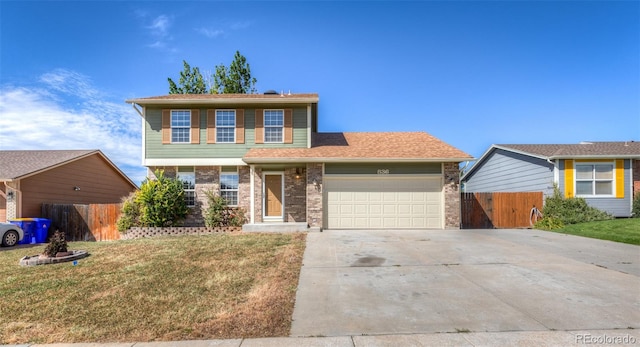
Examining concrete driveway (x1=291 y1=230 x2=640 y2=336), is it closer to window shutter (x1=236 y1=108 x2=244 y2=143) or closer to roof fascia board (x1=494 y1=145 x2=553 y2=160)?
roof fascia board (x1=494 y1=145 x2=553 y2=160)

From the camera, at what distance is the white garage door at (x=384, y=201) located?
507 inches

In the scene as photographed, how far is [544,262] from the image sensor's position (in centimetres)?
693

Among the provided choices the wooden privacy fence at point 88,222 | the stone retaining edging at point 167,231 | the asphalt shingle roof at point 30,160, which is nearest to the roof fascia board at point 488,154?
the stone retaining edging at point 167,231

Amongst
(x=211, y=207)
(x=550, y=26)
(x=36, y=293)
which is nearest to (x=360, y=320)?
(x=36, y=293)

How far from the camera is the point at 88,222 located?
13617mm

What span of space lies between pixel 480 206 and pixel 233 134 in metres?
11.6

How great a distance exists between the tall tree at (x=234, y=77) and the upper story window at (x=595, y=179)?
22.2 m

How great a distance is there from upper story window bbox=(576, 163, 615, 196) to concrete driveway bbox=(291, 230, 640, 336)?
5.82 metres

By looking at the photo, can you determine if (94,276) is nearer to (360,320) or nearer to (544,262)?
(360,320)

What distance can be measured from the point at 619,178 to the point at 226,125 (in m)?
17.6

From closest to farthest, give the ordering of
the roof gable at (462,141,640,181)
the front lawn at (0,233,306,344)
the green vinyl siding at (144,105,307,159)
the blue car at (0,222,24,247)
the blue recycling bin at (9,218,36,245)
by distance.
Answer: the front lawn at (0,233,306,344) < the blue car at (0,222,24,247) < the blue recycling bin at (9,218,36,245) < the roof gable at (462,141,640,181) < the green vinyl siding at (144,105,307,159)

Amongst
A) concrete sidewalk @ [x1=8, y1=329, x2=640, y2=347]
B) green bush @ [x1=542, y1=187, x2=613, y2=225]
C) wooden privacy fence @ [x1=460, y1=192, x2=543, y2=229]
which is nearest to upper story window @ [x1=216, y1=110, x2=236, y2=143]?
wooden privacy fence @ [x1=460, y1=192, x2=543, y2=229]

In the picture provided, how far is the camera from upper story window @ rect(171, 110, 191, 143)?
46.2ft

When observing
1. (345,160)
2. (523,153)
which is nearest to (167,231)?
(345,160)
